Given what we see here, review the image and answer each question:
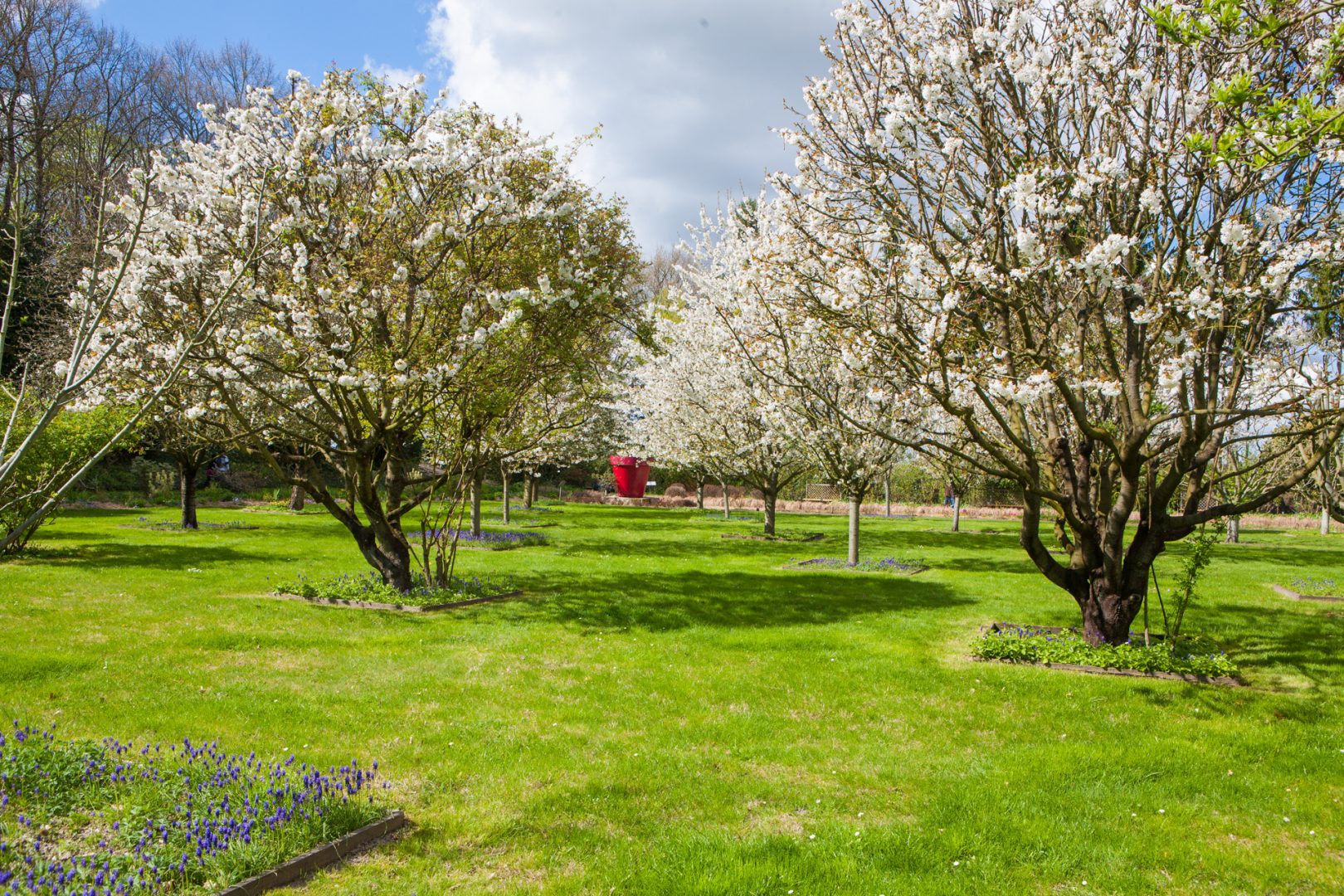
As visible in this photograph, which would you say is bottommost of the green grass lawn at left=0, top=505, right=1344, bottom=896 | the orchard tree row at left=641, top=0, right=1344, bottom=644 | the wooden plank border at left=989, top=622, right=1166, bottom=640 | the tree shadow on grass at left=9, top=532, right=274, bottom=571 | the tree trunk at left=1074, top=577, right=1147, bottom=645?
the green grass lawn at left=0, top=505, right=1344, bottom=896

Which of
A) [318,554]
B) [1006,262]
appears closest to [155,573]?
[318,554]

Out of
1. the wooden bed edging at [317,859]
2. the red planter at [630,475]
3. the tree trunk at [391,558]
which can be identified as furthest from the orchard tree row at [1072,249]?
the red planter at [630,475]

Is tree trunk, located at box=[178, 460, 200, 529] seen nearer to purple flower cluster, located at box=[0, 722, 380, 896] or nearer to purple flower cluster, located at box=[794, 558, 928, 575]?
purple flower cluster, located at box=[794, 558, 928, 575]

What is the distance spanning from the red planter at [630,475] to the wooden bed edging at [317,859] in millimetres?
32236

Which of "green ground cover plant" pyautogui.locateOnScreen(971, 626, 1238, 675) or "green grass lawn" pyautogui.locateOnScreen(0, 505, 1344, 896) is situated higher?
"green ground cover plant" pyautogui.locateOnScreen(971, 626, 1238, 675)

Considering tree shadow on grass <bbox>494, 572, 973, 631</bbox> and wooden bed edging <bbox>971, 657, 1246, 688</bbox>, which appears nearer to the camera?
wooden bed edging <bbox>971, 657, 1246, 688</bbox>

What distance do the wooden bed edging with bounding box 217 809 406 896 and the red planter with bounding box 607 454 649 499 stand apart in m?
32.2

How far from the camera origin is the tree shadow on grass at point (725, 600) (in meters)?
10.9

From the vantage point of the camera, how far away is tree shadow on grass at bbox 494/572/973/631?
10.9 meters

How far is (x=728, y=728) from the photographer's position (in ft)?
21.6

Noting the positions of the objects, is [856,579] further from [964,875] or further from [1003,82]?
[964,875]

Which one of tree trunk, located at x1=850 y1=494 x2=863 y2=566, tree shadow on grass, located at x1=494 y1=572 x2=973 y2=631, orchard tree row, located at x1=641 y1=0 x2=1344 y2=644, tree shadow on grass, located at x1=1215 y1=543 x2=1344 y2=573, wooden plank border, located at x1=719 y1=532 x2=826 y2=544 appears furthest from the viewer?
wooden plank border, located at x1=719 y1=532 x2=826 y2=544

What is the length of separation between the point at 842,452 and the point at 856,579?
8.60ft

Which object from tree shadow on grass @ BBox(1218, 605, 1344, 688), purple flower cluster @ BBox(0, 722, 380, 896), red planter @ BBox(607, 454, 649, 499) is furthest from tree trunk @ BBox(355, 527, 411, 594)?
red planter @ BBox(607, 454, 649, 499)
